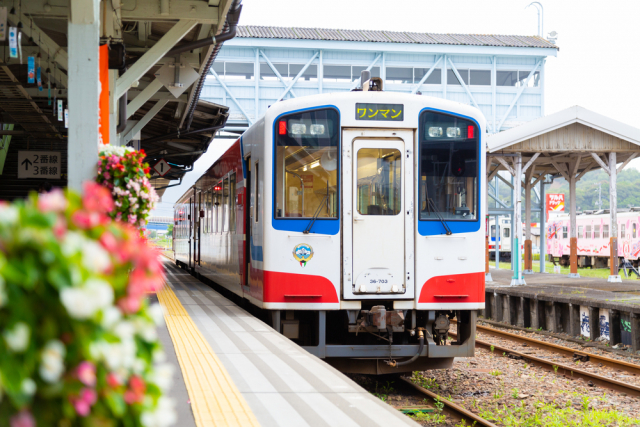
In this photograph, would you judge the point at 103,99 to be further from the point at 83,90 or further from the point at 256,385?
the point at 256,385

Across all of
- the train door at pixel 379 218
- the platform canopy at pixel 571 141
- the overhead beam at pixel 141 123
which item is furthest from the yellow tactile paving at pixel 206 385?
the platform canopy at pixel 571 141

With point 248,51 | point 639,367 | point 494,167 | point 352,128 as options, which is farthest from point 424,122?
point 248,51

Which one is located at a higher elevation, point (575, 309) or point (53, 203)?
point (53, 203)

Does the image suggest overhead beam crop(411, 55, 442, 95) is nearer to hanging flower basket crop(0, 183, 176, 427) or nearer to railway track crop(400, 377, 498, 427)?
railway track crop(400, 377, 498, 427)

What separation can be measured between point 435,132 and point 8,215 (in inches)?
249

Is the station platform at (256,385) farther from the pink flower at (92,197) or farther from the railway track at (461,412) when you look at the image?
the pink flower at (92,197)

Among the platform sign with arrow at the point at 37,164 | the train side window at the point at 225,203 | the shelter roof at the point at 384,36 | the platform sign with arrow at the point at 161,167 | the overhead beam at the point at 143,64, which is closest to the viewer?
the overhead beam at the point at 143,64

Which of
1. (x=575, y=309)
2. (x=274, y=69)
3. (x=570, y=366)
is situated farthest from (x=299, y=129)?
(x=274, y=69)

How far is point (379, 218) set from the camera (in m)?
6.95

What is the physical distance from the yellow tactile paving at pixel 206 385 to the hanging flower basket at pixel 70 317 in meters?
2.36

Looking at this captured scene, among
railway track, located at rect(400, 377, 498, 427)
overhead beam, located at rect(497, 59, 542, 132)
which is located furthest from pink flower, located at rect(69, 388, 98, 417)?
overhead beam, located at rect(497, 59, 542, 132)

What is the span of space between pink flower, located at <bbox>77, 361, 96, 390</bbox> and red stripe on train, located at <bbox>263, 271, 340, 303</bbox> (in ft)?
18.9

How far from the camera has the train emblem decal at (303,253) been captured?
6867mm

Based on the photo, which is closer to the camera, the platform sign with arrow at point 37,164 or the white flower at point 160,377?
the white flower at point 160,377
